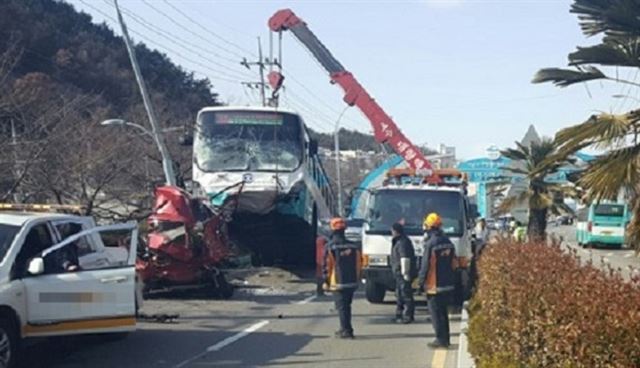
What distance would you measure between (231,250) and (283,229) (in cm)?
233

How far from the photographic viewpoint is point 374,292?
18859 millimetres

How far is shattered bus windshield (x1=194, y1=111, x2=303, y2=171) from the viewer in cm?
2344

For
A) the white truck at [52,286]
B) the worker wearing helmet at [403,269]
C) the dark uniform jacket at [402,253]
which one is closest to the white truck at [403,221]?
the worker wearing helmet at [403,269]

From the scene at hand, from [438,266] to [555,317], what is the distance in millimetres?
6759

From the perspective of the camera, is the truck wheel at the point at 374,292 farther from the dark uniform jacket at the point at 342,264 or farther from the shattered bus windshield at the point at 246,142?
the shattered bus windshield at the point at 246,142

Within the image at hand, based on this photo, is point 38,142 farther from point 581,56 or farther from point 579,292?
point 579,292

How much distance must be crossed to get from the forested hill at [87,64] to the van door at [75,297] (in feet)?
112

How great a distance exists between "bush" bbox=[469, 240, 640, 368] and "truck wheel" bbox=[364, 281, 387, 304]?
8.39m

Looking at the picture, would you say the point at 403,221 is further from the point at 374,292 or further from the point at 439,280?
the point at 439,280

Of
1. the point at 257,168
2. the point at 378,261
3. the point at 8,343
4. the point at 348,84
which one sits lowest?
the point at 8,343

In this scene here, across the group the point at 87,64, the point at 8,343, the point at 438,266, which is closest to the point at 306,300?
the point at 438,266

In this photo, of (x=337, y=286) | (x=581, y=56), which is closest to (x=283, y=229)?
(x=337, y=286)

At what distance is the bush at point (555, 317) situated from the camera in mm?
5594

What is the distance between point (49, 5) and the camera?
67250 millimetres
